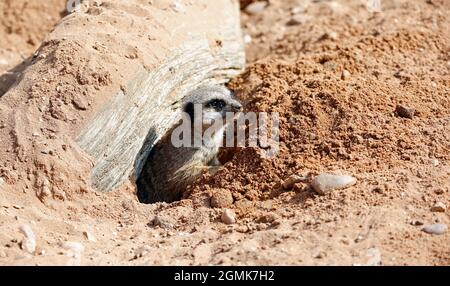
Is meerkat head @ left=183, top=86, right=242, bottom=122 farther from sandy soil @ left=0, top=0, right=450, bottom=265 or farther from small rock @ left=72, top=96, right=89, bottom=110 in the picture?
small rock @ left=72, top=96, right=89, bottom=110

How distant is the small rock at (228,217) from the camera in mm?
4047

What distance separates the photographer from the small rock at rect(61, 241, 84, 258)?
3629 mm

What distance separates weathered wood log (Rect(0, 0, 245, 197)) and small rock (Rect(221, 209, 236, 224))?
814 mm

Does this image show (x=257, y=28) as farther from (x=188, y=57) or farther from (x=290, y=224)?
(x=290, y=224)

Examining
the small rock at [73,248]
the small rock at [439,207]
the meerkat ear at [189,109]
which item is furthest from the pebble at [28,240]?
the small rock at [439,207]

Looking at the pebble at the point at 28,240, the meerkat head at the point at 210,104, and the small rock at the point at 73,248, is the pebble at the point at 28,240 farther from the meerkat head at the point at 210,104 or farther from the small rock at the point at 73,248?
the meerkat head at the point at 210,104

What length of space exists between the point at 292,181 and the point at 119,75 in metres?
A: 1.34

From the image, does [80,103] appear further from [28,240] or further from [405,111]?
[405,111]

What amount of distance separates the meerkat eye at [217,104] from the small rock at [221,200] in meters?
0.93

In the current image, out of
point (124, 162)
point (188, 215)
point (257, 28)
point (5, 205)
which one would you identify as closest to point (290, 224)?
point (188, 215)

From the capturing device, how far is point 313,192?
4020 mm

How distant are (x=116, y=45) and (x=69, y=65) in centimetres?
37

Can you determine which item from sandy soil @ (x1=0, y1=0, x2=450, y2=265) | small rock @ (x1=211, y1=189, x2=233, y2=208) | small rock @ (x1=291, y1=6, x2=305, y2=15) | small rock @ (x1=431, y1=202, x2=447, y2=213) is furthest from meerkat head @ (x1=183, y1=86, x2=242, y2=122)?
small rock @ (x1=291, y1=6, x2=305, y2=15)

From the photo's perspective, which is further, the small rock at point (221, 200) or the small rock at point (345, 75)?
the small rock at point (345, 75)
